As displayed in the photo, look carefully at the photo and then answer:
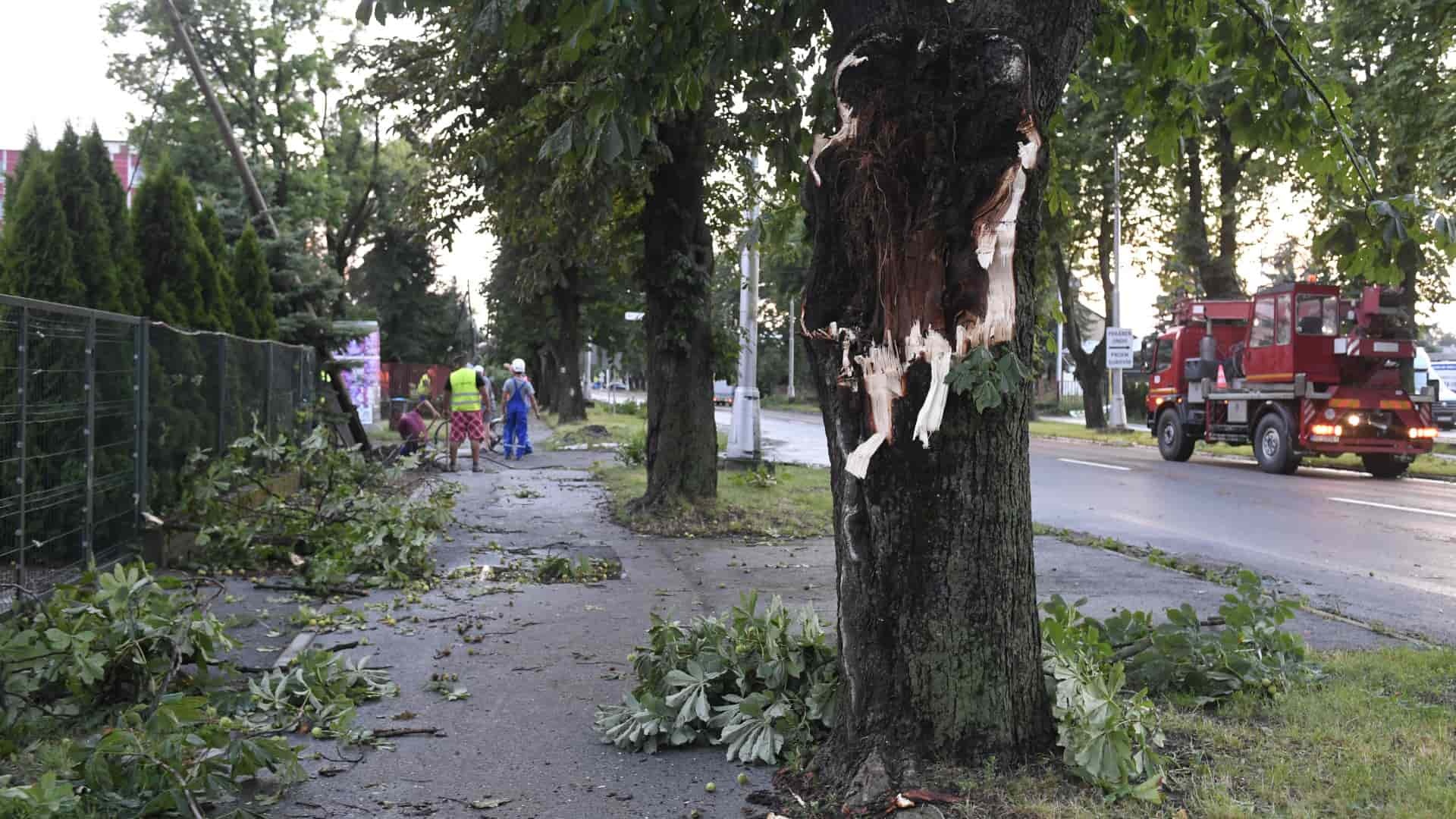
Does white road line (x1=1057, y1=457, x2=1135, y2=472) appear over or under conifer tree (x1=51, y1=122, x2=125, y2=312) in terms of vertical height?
under

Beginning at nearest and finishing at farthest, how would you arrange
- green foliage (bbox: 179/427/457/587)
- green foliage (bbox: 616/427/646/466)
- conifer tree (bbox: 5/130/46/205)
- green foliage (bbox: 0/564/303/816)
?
green foliage (bbox: 0/564/303/816), green foliage (bbox: 179/427/457/587), conifer tree (bbox: 5/130/46/205), green foliage (bbox: 616/427/646/466)

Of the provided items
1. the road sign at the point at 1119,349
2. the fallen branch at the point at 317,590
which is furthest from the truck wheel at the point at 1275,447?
the fallen branch at the point at 317,590

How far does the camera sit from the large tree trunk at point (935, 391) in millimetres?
4000

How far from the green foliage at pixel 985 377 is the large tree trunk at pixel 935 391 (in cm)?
6

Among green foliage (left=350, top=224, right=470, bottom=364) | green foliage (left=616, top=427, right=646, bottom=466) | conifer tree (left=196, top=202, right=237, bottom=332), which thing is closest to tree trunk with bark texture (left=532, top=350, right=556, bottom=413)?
green foliage (left=350, top=224, right=470, bottom=364)

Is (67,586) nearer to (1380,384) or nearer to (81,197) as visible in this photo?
(81,197)

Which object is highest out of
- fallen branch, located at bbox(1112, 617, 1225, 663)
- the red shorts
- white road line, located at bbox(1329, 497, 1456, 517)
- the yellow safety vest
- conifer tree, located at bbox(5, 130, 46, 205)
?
conifer tree, located at bbox(5, 130, 46, 205)

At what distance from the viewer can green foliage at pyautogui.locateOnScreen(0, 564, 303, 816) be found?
3.68m

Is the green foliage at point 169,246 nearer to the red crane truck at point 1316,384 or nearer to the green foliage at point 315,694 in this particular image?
the green foliage at point 315,694

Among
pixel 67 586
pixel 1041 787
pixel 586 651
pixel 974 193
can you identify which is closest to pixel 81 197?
pixel 67 586

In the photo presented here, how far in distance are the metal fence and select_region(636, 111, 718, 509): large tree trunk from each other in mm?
4260

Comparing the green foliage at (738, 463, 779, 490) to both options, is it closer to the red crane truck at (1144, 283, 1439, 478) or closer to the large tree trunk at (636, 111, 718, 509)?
the large tree trunk at (636, 111, 718, 509)

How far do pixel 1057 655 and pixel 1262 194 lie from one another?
105 ft

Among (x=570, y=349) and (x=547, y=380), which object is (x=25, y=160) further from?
(x=547, y=380)
